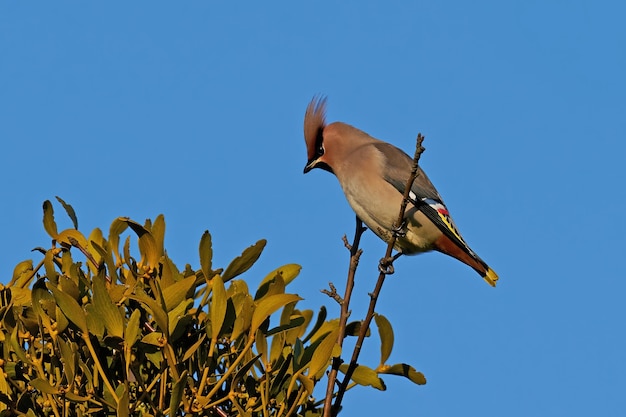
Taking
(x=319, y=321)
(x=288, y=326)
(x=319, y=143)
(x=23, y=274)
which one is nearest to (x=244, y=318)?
(x=288, y=326)

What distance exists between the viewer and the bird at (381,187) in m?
4.75

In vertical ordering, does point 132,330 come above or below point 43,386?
above

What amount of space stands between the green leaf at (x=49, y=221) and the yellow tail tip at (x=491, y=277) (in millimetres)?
2771

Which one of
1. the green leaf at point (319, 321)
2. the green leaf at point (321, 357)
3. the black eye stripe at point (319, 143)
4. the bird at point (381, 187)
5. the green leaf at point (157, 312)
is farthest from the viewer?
the black eye stripe at point (319, 143)

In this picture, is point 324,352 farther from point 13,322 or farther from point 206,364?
point 13,322

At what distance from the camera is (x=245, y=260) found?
2.35m

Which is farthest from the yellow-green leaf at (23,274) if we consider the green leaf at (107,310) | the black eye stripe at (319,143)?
the black eye stripe at (319,143)

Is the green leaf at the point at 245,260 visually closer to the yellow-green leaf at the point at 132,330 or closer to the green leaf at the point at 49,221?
the yellow-green leaf at the point at 132,330

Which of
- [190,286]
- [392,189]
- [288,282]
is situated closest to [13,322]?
[190,286]

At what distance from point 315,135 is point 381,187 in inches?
19.2

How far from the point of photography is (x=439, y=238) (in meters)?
4.85

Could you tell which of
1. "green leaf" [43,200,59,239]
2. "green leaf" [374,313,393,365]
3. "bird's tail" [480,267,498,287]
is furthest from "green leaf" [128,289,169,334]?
"bird's tail" [480,267,498,287]

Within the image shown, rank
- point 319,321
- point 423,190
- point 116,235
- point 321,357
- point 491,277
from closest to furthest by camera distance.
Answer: point 321,357
point 116,235
point 319,321
point 491,277
point 423,190

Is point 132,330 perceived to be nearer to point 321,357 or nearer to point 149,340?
point 149,340
